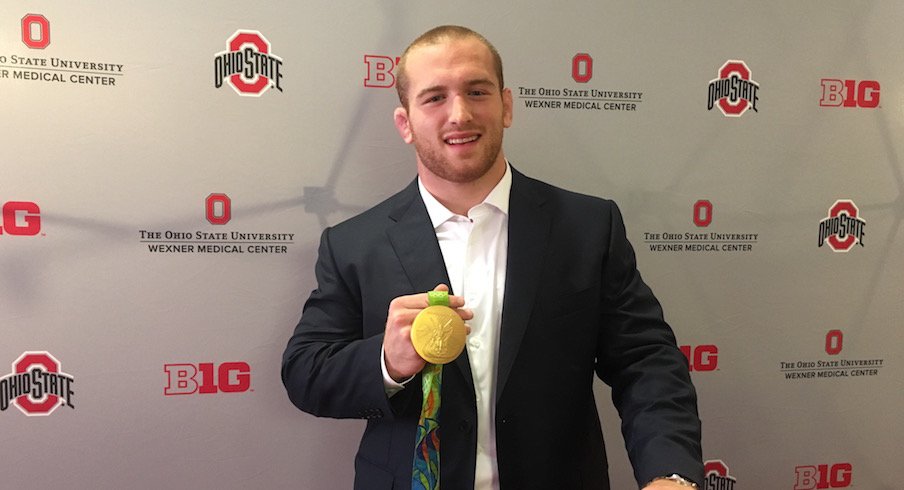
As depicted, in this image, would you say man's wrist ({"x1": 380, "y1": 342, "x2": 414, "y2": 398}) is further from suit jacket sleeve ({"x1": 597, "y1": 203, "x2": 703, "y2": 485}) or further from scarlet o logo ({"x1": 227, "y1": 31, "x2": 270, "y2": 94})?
scarlet o logo ({"x1": 227, "y1": 31, "x2": 270, "y2": 94})

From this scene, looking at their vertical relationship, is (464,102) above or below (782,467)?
above

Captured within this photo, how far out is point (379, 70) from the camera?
195 centimetres

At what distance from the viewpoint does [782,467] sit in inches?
89.7

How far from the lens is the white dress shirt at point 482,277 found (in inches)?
55.1

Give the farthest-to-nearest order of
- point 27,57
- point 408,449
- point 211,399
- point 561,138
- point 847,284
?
point 847,284, point 561,138, point 211,399, point 27,57, point 408,449

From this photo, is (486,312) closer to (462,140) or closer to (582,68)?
(462,140)

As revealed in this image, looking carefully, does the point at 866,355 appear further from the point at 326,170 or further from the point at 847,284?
the point at 326,170

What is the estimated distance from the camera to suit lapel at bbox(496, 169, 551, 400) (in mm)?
1357

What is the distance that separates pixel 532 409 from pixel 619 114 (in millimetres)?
1100

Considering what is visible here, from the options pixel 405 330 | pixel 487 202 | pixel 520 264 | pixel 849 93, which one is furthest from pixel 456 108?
pixel 849 93

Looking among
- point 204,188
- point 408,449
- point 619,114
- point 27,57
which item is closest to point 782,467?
point 619,114

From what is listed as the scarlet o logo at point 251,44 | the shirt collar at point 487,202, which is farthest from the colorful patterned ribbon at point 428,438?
the scarlet o logo at point 251,44

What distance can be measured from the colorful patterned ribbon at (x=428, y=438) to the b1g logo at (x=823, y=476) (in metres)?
1.63

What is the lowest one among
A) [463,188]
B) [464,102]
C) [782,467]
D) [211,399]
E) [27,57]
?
[782,467]
